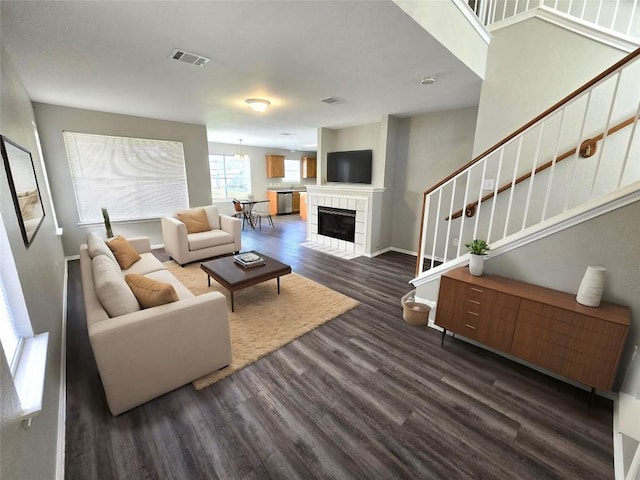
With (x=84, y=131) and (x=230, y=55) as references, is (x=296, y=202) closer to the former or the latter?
(x=84, y=131)

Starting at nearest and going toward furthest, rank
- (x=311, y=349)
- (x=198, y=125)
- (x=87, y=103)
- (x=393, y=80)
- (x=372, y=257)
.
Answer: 1. (x=311, y=349)
2. (x=393, y=80)
3. (x=87, y=103)
4. (x=372, y=257)
5. (x=198, y=125)

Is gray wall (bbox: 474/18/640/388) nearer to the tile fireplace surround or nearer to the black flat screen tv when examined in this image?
the tile fireplace surround

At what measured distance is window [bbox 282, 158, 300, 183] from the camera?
10190 mm

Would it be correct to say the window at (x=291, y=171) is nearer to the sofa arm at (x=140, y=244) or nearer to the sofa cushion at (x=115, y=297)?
the sofa arm at (x=140, y=244)

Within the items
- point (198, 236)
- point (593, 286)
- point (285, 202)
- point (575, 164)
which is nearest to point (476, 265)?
point (593, 286)

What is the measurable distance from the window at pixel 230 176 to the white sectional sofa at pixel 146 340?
7003mm

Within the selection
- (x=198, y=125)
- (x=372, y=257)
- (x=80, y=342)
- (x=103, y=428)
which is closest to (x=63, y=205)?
(x=198, y=125)

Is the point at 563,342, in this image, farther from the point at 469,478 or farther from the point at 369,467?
the point at 369,467

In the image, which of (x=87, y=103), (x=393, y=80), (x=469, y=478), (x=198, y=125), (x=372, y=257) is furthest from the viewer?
(x=198, y=125)

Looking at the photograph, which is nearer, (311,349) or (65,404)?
(65,404)

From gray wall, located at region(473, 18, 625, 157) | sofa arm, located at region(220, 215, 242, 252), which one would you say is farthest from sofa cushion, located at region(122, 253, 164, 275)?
gray wall, located at region(473, 18, 625, 157)

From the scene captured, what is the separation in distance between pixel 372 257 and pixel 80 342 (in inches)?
160

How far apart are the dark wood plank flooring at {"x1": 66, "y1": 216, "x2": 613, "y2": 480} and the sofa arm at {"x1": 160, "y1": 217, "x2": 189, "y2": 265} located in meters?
1.88

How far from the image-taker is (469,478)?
133cm
